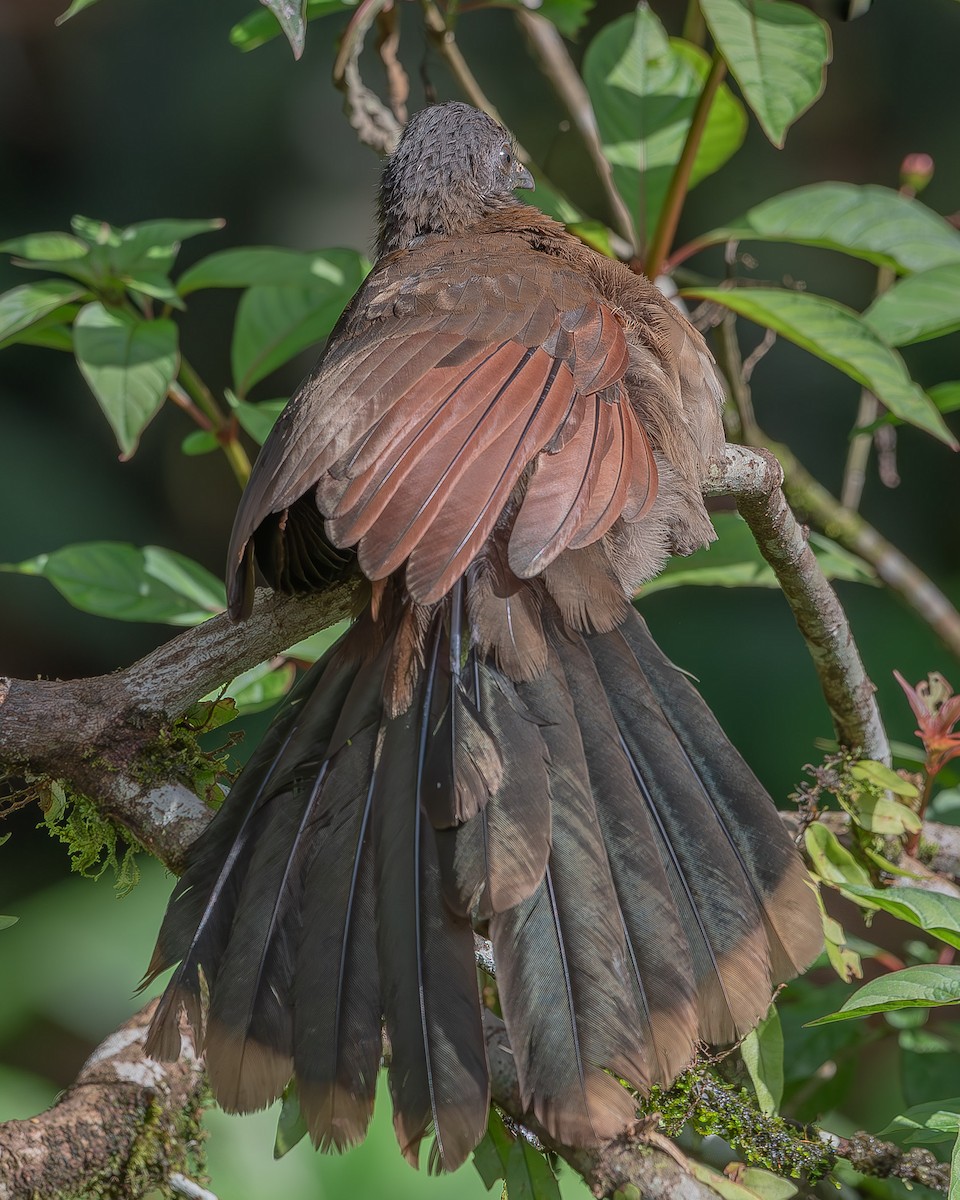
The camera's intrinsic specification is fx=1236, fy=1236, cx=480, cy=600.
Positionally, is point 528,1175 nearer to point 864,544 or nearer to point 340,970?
point 340,970

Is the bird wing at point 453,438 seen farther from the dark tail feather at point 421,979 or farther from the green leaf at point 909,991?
the green leaf at point 909,991

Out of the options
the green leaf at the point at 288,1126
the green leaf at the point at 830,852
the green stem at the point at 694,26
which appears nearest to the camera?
the green leaf at the point at 288,1126

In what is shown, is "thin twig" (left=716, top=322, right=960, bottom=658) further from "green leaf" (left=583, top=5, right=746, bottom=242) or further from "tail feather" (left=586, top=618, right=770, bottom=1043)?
"tail feather" (left=586, top=618, right=770, bottom=1043)

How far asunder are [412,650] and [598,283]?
0.81m

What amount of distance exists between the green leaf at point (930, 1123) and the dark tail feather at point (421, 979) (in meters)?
0.56

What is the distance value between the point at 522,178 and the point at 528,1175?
6.35 feet

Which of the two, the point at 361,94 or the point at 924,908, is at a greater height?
the point at 361,94

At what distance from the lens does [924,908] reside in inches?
56.7

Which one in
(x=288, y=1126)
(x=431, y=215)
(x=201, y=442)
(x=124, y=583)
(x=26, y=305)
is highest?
(x=431, y=215)

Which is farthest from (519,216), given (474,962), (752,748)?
(752,748)

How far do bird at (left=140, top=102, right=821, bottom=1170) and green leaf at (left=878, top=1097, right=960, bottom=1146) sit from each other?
0.24m

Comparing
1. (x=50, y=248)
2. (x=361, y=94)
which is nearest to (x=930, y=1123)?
(x=50, y=248)

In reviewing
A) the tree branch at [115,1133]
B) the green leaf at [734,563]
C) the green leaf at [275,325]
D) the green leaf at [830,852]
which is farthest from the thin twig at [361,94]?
the tree branch at [115,1133]

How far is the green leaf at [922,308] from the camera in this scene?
232 centimetres
